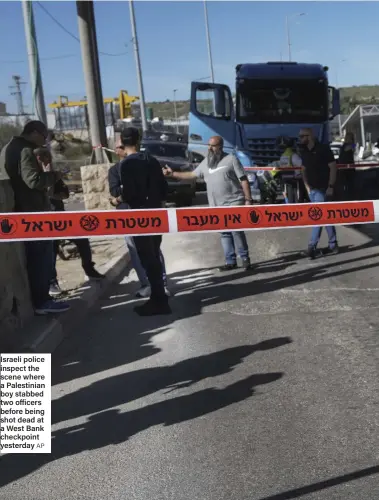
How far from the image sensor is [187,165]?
19.2m

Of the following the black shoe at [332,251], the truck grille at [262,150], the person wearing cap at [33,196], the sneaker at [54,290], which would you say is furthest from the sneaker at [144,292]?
the truck grille at [262,150]

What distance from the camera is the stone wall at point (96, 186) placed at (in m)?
14.1

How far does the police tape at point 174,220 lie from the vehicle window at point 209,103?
1022 cm

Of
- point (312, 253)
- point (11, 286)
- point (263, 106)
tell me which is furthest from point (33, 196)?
point (263, 106)

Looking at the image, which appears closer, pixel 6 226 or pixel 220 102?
pixel 6 226

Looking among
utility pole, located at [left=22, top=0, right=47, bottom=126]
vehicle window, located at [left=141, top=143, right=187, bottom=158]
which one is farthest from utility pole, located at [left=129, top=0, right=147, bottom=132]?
utility pole, located at [left=22, top=0, right=47, bottom=126]

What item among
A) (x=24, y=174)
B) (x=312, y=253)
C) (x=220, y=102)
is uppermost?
(x=220, y=102)

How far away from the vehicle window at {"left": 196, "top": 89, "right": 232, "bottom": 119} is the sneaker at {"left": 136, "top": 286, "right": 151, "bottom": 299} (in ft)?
27.5

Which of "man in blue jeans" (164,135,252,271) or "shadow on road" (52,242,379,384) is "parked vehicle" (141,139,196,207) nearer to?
"shadow on road" (52,242,379,384)

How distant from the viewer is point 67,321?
655 cm

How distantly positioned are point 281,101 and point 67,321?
10.2 meters

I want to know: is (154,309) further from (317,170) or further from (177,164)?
(177,164)

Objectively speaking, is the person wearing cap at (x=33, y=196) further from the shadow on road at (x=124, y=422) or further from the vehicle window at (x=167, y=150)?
the vehicle window at (x=167, y=150)

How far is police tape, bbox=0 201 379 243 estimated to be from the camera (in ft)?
16.6
